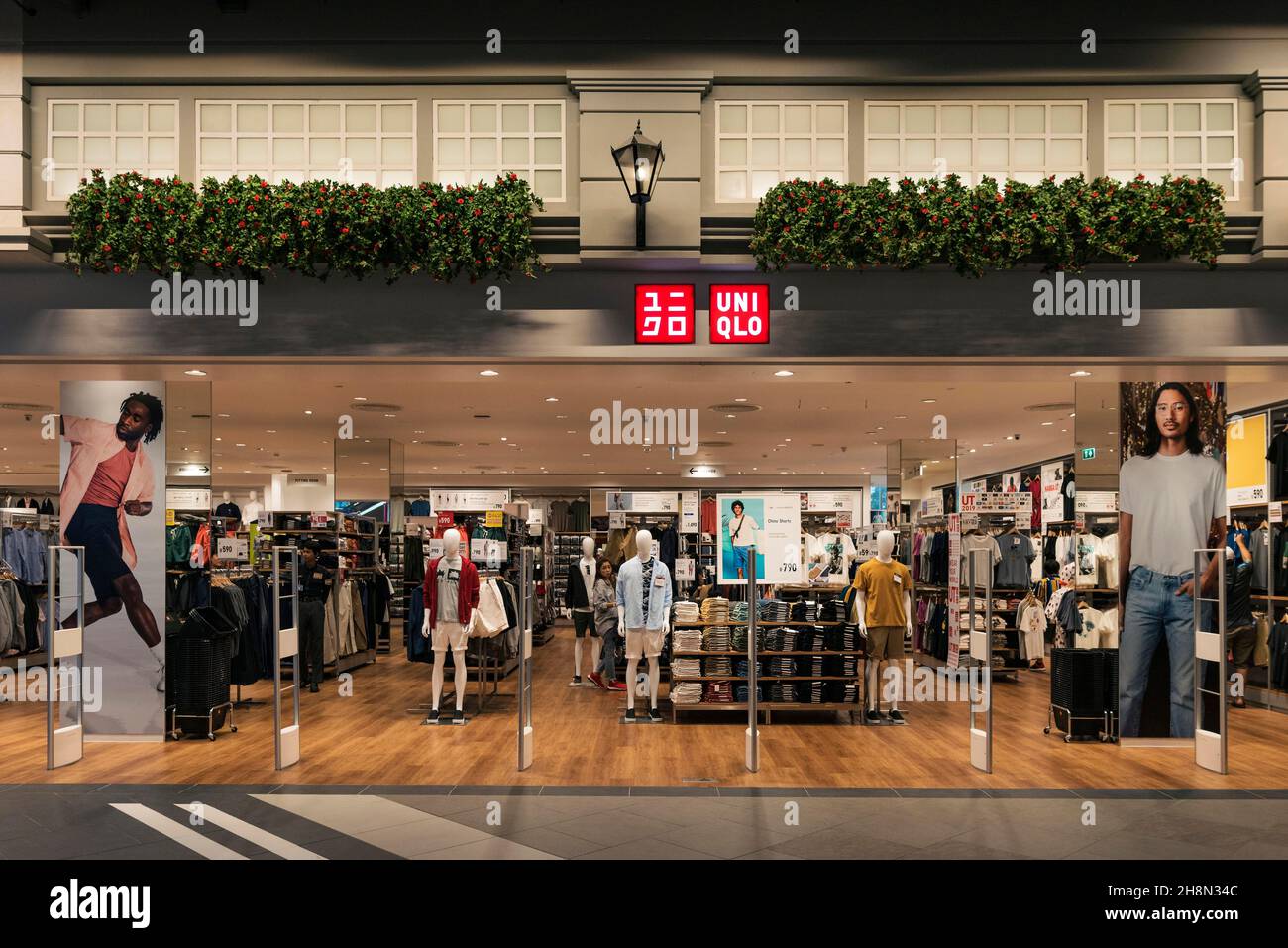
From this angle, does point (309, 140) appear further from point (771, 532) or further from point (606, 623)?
point (606, 623)

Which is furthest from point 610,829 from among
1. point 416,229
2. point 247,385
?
point 247,385

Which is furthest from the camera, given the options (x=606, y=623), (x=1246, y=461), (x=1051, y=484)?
(x=1051, y=484)

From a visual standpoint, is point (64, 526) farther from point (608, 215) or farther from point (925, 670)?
point (925, 670)

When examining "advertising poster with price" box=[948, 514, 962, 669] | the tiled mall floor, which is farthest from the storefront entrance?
"advertising poster with price" box=[948, 514, 962, 669]

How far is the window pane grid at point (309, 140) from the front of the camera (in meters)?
7.06

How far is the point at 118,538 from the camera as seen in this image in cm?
783

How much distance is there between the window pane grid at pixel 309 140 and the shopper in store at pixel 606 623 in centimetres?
508

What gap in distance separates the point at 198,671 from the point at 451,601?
207 centimetres

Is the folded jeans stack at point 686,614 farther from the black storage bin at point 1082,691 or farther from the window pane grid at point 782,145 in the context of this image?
the window pane grid at point 782,145

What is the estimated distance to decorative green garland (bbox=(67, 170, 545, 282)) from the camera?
21.2 feet

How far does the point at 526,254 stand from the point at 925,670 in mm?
7802

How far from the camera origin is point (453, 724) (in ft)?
29.1

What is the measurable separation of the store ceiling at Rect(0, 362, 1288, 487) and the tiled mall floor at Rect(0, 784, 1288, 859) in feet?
9.39

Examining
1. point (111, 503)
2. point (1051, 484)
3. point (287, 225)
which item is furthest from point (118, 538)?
point (1051, 484)
